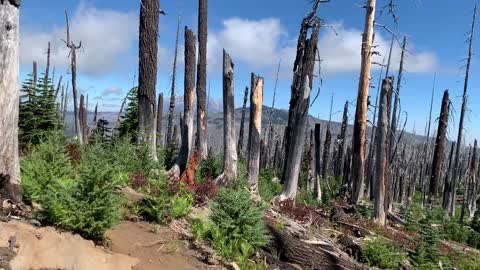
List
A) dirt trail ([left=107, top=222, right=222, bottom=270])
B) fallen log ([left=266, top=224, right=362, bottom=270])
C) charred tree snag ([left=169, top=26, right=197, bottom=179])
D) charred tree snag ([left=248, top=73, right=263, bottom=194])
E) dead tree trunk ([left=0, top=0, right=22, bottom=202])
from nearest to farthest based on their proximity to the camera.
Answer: dead tree trunk ([left=0, top=0, right=22, bottom=202])
dirt trail ([left=107, top=222, right=222, bottom=270])
fallen log ([left=266, top=224, right=362, bottom=270])
charred tree snag ([left=248, top=73, right=263, bottom=194])
charred tree snag ([left=169, top=26, right=197, bottom=179])

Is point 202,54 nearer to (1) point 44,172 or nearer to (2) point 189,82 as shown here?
(2) point 189,82

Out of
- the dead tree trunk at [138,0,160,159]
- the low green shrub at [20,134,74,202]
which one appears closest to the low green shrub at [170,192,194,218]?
the low green shrub at [20,134,74,202]

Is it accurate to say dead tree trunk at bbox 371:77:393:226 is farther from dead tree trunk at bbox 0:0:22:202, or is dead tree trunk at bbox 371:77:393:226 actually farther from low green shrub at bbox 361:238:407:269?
dead tree trunk at bbox 0:0:22:202

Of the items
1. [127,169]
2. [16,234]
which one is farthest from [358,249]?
[16,234]

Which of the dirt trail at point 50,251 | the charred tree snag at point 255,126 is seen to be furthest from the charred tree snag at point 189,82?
the dirt trail at point 50,251

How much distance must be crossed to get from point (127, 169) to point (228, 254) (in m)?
3.64

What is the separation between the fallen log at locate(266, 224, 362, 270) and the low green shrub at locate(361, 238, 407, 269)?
1.36m

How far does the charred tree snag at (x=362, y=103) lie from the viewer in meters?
14.1

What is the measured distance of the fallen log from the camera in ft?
25.8

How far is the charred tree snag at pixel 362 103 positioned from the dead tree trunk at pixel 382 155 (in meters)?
0.48

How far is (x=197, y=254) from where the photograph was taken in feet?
22.2

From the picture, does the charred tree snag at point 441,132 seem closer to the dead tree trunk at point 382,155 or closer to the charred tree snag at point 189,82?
the dead tree trunk at point 382,155

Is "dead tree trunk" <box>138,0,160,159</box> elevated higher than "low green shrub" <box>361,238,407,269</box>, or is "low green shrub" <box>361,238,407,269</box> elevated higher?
"dead tree trunk" <box>138,0,160,159</box>

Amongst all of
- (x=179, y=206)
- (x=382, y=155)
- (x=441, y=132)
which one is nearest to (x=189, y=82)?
(x=382, y=155)
